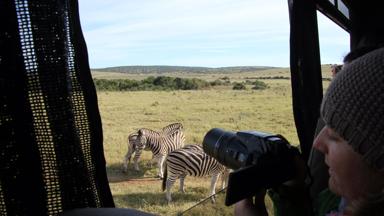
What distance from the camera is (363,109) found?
27.5 inches

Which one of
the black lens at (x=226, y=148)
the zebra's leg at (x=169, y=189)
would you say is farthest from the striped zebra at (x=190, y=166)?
the black lens at (x=226, y=148)

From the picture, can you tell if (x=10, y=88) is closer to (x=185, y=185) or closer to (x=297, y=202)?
(x=297, y=202)

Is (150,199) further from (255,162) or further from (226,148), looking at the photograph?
(255,162)

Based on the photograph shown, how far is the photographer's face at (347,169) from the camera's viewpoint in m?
0.72

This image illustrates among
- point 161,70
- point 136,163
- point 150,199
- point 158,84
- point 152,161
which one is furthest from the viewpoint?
point 161,70

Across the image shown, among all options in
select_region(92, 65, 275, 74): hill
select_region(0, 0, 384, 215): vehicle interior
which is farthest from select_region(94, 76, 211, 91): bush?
select_region(0, 0, 384, 215): vehicle interior

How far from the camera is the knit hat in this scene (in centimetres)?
→ 69

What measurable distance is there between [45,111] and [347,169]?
608 millimetres

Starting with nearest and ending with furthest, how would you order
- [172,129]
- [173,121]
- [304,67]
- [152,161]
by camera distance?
[304,67] → [152,161] → [172,129] → [173,121]

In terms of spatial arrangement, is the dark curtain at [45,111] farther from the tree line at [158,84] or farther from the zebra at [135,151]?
the tree line at [158,84]

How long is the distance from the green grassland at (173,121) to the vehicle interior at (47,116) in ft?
1.11

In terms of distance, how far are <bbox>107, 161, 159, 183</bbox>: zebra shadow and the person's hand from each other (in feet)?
23.9

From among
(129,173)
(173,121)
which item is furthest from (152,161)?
(173,121)

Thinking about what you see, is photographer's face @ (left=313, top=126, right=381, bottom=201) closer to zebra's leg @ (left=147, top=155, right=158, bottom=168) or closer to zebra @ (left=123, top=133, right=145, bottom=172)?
zebra @ (left=123, top=133, right=145, bottom=172)
